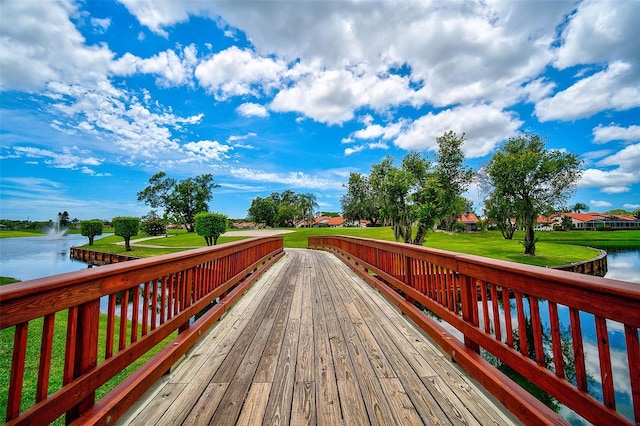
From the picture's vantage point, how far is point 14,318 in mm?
1115

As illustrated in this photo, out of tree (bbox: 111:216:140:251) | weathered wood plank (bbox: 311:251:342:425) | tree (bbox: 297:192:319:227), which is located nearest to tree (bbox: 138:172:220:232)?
tree (bbox: 111:216:140:251)

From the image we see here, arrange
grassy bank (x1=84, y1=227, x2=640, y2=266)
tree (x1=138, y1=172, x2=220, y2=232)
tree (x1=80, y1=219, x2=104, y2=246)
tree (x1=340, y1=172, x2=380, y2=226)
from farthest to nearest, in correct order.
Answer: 1. tree (x1=340, y1=172, x2=380, y2=226)
2. tree (x1=138, y1=172, x2=220, y2=232)
3. tree (x1=80, y1=219, x2=104, y2=246)
4. grassy bank (x1=84, y1=227, x2=640, y2=266)

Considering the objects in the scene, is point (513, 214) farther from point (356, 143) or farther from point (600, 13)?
point (356, 143)

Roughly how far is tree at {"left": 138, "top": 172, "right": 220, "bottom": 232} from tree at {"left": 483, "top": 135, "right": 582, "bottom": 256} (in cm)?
3843

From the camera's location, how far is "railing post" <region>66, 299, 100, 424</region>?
1498 mm

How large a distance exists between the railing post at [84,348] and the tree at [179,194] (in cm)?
4360

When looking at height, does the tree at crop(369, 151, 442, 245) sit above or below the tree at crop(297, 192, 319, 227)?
below

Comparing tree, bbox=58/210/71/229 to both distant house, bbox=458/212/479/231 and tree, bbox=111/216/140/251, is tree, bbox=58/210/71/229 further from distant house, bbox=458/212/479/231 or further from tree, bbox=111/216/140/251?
distant house, bbox=458/212/479/231

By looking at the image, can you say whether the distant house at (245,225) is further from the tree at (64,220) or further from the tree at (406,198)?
the tree at (406,198)

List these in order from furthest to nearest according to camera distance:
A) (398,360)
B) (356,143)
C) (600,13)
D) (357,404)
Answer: (356,143) → (600,13) → (398,360) → (357,404)

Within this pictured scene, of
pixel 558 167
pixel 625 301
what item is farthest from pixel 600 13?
pixel 558 167

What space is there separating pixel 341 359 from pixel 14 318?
223 centimetres

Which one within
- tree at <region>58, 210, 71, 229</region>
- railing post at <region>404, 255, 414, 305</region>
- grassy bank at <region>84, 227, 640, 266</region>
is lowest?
grassy bank at <region>84, 227, 640, 266</region>

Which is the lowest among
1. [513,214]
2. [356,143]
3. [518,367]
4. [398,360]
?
[398,360]
